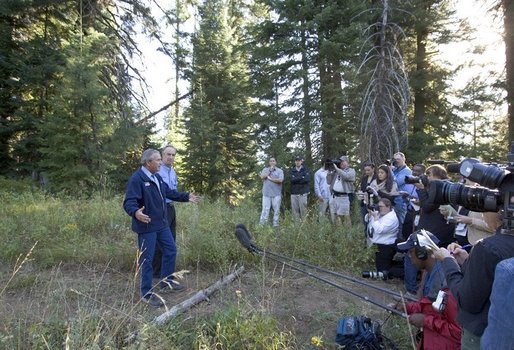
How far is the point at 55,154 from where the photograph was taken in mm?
12500

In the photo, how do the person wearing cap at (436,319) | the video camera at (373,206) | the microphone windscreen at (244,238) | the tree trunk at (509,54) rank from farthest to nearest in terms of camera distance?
1. the tree trunk at (509,54)
2. the video camera at (373,206)
3. the microphone windscreen at (244,238)
4. the person wearing cap at (436,319)

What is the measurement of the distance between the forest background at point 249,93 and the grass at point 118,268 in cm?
338

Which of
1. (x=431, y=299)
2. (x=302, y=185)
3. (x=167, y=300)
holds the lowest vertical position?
(x=167, y=300)

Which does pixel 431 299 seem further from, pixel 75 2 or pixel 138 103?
pixel 75 2

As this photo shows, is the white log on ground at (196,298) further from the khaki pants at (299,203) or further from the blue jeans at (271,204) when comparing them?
the khaki pants at (299,203)

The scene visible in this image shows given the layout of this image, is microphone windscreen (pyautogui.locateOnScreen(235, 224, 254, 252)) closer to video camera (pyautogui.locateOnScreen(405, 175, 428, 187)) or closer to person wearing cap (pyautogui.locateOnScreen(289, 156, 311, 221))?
video camera (pyautogui.locateOnScreen(405, 175, 428, 187))

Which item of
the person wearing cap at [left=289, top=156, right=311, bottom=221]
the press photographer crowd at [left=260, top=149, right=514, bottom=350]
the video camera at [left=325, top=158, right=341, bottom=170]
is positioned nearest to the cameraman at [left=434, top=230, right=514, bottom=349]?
the press photographer crowd at [left=260, top=149, right=514, bottom=350]

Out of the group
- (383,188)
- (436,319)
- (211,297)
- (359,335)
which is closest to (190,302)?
(211,297)

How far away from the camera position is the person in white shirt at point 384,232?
231 inches

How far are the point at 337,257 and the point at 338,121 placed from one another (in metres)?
5.38

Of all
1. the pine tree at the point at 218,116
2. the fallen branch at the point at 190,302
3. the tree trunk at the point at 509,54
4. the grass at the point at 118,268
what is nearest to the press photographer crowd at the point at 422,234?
the fallen branch at the point at 190,302

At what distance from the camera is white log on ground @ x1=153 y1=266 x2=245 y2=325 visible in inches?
139

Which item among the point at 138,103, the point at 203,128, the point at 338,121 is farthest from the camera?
the point at 138,103

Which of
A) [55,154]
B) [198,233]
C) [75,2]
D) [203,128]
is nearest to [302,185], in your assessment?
[198,233]
